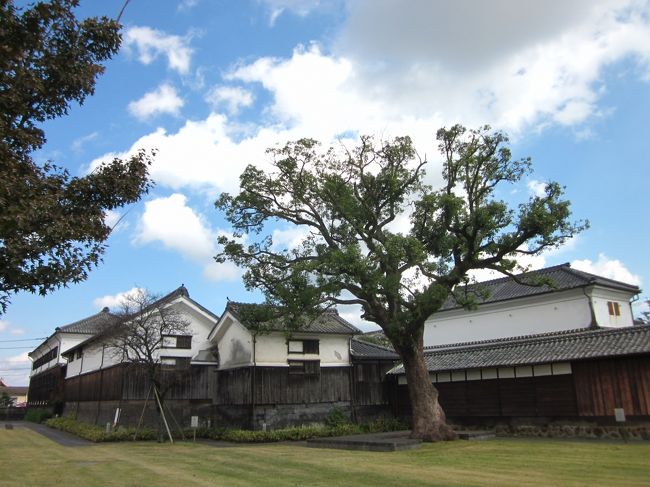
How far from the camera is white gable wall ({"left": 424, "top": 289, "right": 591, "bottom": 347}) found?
1196 inches

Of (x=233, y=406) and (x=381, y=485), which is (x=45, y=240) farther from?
(x=233, y=406)

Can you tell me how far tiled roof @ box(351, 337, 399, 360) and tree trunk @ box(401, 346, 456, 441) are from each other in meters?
7.98

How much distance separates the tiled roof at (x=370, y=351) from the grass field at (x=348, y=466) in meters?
10.4

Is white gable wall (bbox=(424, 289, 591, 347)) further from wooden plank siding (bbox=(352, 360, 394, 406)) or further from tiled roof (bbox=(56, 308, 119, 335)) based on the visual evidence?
tiled roof (bbox=(56, 308, 119, 335))

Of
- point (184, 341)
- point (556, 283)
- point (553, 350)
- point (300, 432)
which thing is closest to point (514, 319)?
point (556, 283)

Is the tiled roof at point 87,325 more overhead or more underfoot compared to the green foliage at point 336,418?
more overhead

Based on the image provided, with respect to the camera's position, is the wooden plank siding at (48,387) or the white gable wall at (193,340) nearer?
the white gable wall at (193,340)

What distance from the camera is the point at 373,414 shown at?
2762cm

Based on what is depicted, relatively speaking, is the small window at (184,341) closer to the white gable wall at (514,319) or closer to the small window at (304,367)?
the small window at (304,367)

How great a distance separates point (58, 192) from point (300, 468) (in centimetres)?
918

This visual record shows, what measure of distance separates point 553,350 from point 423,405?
19.8ft

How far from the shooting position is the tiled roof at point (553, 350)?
18.8 meters

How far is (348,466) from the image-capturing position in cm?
1320

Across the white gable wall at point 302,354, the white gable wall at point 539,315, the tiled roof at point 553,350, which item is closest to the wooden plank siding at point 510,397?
the tiled roof at point 553,350
